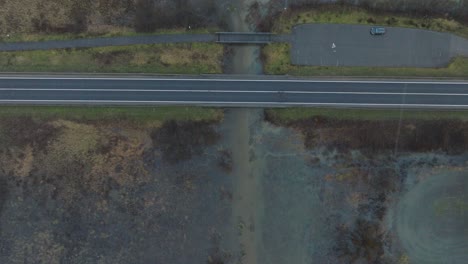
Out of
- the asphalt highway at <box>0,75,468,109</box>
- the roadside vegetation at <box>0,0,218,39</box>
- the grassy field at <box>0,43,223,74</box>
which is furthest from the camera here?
the roadside vegetation at <box>0,0,218,39</box>

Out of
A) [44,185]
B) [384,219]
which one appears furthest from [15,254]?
[384,219]

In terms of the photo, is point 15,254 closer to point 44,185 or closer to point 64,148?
point 44,185

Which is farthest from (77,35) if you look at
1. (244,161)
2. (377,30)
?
(377,30)

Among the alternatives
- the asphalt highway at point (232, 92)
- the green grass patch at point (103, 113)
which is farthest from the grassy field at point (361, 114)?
the green grass patch at point (103, 113)

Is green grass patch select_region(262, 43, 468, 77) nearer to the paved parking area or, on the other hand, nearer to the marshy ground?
the paved parking area

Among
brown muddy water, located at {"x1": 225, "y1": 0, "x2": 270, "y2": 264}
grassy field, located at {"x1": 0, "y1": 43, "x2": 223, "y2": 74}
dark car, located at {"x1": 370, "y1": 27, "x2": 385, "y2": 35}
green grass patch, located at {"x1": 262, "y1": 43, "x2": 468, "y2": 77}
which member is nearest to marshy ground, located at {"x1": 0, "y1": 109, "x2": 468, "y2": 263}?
brown muddy water, located at {"x1": 225, "y1": 0, "x2": 270, "y2": 264}

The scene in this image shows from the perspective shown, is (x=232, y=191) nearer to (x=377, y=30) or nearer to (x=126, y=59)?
(x=126, y=59)
